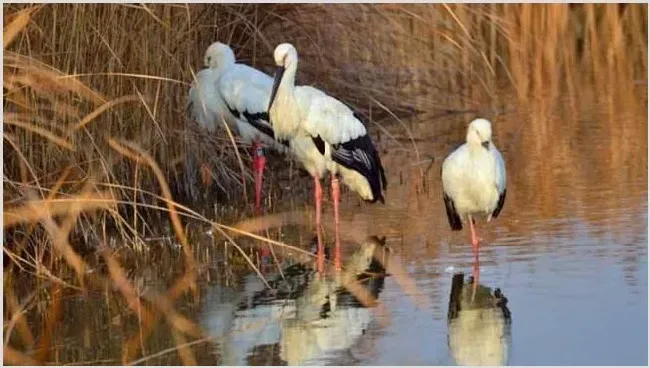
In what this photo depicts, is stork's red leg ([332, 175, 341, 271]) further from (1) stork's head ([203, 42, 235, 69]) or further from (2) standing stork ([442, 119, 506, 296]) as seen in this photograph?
A: (1) stork's head ([203, 42, 235, 69])

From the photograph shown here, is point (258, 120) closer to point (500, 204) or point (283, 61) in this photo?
point (283, 61)

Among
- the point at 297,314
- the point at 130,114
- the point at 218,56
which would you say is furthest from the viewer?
the point at 218,56

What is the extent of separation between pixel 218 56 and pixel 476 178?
89.6 inches

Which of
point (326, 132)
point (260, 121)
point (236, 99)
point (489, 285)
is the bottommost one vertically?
point (489, 285)

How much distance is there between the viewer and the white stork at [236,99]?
10180 mm

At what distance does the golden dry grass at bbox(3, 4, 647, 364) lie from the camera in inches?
285

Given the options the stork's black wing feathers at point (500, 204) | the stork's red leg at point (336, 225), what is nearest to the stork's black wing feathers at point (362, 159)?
the stork's red leg at point (336, 225)

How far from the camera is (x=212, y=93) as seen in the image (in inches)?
414

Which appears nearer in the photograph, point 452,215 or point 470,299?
point 470,299

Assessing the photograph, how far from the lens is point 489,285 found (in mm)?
7469

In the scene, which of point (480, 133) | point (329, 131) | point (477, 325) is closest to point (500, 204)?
point (480, 133)

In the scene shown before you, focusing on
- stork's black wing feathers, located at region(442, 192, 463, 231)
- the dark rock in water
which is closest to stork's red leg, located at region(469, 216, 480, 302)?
the dark rock in water

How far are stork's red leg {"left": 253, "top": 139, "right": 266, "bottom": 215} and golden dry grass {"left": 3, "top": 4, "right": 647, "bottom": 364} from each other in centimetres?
14

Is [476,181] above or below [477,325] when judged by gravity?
above
